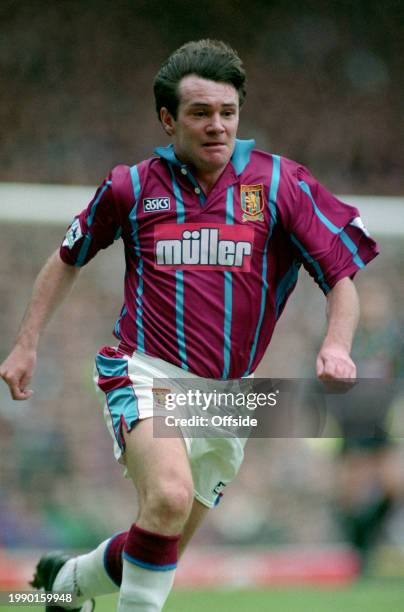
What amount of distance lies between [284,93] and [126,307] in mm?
6825

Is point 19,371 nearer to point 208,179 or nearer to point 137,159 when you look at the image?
point 208,179

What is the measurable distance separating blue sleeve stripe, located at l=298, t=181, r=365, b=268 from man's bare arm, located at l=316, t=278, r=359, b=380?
0.38 feet

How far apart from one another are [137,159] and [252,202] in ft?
18.4

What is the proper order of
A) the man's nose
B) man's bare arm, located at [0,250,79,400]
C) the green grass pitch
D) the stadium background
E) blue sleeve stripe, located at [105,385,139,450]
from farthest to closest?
the stadium background < the green grass pitch < man's bare arm, located at [0,250,79,400] < the man's nose < blue sleeve stripe, located at [105,385,139,450]

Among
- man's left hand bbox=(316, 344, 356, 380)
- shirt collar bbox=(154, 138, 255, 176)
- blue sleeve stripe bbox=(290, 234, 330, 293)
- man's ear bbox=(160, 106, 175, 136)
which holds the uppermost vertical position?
man's ear bbox=(160, 106, 175, 136)

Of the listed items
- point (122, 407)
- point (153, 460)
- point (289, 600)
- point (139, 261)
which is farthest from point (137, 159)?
point (153, 460)

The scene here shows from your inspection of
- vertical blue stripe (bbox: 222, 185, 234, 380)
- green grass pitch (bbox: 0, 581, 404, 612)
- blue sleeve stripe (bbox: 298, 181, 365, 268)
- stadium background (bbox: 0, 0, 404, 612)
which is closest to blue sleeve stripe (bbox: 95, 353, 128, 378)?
vertical blue stripe (bbox: 222, 185, 234, 380)

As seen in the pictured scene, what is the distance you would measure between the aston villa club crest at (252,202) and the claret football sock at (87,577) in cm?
127

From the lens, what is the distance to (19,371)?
12.1 ft

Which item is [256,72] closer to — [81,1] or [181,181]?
[81,1]

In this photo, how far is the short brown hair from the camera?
11.9ft

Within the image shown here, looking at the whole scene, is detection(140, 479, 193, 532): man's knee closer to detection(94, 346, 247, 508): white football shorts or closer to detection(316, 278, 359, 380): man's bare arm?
detection(94, 346, 247, 508): white football shorts

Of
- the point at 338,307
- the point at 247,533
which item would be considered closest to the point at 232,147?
the point at 338,307

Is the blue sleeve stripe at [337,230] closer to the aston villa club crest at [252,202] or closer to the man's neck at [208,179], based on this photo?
the aston villa club crest at [252,202]
